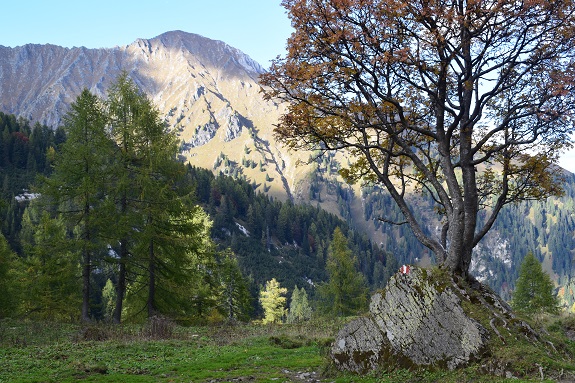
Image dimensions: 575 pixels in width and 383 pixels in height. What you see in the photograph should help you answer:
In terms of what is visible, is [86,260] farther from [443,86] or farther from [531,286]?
Answer: [531,286]

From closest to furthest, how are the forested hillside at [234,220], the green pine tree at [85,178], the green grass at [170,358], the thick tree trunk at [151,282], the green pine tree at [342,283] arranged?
the green grass at [170,358]
the green pine tree at [85,178]
the thick tree trunk at [151,282]
the green pine tree at [342,283]
the forested hillside at [234,220]

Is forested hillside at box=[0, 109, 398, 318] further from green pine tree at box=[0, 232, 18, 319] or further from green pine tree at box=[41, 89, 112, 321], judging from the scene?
green pine tree at box=[41, 89, 112, 321]

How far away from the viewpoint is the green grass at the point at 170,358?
11367mm

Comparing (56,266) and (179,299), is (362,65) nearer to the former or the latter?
(179,299)

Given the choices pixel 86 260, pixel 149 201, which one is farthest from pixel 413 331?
pixel 86 260

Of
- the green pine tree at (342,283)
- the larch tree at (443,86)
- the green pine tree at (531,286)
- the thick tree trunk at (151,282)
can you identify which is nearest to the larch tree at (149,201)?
the thick tree trunk at (151,282)

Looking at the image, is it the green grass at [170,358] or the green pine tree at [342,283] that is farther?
the green pine tree at [342,283]

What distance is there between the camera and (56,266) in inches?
1054

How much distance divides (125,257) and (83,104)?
29.4 feet

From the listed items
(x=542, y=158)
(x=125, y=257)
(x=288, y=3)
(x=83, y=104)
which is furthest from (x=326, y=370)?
(x=83, y=104)

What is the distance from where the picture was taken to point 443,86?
13.6 m

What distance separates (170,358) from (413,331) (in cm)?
791

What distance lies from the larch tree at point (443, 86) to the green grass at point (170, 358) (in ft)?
14.8

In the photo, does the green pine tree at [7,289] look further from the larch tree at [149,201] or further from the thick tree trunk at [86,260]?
the larch tree at [149,201]
